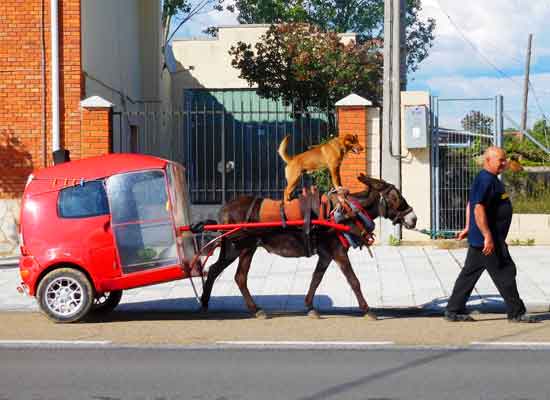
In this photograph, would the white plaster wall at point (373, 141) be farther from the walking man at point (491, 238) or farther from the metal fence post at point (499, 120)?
the walking man at point (491, 238)

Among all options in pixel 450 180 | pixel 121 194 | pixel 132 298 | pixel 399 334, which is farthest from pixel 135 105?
pixel 399 334

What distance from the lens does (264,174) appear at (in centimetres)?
1920

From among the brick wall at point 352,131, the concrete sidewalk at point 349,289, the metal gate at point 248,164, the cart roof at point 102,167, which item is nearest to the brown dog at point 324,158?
the concrete sidewalk at point 349,289

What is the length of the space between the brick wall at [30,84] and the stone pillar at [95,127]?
19cm

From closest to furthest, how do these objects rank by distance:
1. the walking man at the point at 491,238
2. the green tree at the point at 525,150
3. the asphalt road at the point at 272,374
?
the asphalt road at the point at 272,374 → the walking man at the point at 491,238 → the green tree at the point at 525,150

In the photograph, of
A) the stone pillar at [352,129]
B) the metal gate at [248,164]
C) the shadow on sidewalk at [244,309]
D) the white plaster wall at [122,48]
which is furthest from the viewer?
the white plaster wall at [122,48]

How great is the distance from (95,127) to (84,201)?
703cm

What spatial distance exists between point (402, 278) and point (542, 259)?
295 cm

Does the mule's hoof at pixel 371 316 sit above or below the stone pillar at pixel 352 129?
below

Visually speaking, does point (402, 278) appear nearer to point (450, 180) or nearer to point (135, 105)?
point (450, 180)

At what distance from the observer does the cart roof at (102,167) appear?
10.6 metres

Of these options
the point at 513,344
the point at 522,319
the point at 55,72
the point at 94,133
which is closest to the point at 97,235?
the point at 513,344

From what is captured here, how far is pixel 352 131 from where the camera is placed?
1736 centimetres

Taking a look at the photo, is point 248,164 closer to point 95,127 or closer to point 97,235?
point 95,127
